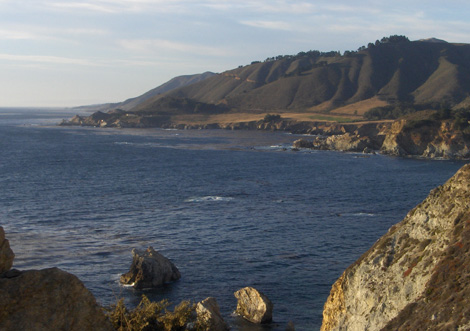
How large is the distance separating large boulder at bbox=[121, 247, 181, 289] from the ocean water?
2.23 feet

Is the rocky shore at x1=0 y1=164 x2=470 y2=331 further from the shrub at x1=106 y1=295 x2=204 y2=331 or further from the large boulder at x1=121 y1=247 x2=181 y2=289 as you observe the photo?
the large boulder at x1=121 y1=247 x2=181 y2=289

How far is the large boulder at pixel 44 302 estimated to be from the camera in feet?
44.9

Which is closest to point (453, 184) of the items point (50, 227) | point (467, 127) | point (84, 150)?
point (50, 227)

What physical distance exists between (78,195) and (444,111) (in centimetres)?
9028

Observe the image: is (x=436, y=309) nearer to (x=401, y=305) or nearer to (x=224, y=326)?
(x=401, y=305)

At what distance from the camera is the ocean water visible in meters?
35.6

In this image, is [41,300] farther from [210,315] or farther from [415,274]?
[210,315]

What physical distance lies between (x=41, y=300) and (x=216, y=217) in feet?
133


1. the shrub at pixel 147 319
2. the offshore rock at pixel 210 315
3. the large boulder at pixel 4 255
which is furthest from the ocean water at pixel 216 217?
the large boulder at pixel 4 255

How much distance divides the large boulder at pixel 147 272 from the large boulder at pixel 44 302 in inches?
787

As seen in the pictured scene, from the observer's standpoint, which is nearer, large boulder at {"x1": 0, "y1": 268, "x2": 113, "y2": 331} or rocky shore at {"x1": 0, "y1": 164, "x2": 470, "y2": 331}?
large boulder at {"x1": 0, "y1": 268, "x2": 113, "y2": 331}

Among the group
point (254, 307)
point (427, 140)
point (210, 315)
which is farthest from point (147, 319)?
point (427, 140)

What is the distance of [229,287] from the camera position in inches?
1364

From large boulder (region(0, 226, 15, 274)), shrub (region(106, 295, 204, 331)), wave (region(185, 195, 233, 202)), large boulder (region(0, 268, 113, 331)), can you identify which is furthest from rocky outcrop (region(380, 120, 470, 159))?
large boulder (region(0, 226, 15, 274))
